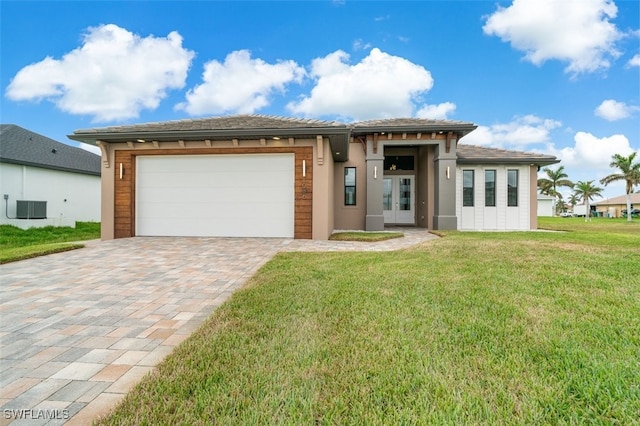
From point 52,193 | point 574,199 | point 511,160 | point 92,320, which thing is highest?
point 574,199

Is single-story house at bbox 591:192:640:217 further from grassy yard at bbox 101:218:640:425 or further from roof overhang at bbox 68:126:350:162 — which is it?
grassy yard at bbox 101:218:640:425

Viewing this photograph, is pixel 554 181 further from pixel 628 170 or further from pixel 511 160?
pixel 511 160

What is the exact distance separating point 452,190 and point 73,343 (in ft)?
38.2

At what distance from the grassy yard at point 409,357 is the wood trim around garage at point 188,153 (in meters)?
4.81

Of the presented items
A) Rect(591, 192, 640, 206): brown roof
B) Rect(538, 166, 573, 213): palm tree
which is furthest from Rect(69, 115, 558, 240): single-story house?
Rect(591, 192, 640, 206): brown roof

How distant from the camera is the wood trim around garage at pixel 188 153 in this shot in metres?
8.56

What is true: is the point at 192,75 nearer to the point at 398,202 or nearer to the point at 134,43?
the point at 134,43

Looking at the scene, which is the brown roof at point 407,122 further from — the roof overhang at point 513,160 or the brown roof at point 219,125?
the brown roof at point 219,125

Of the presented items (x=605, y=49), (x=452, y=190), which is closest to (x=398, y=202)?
(x=452, y=190)

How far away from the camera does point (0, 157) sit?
38.1ft

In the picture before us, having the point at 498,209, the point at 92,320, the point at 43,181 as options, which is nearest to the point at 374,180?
the point at 498,209

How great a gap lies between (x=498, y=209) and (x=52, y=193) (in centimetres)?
2027

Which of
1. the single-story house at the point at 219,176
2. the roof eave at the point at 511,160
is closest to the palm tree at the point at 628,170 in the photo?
the roof eave at the point at 511,160

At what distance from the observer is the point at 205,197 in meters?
8.97
